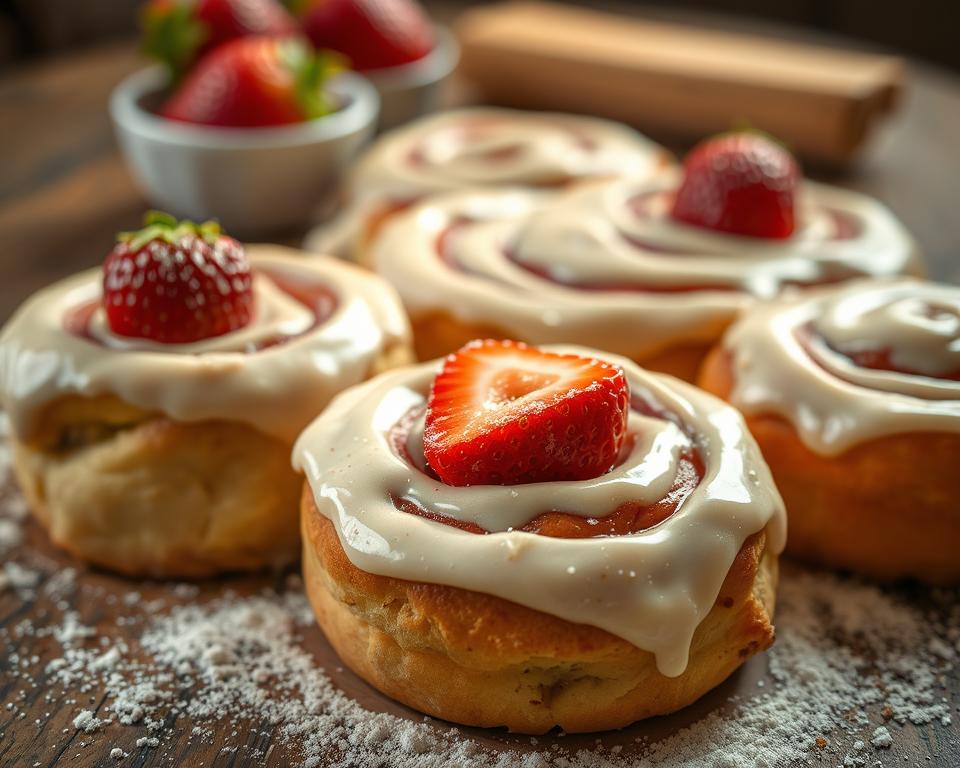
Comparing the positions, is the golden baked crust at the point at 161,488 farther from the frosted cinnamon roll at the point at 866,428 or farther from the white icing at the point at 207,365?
the frosted cinnamon roll at the point at 866,428

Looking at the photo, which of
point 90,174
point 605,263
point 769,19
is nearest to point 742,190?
point 605,263

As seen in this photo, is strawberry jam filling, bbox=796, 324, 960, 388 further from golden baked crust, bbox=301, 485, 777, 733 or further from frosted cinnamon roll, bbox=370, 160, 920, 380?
golden baked crust, bbox=301, 485, 777, 733

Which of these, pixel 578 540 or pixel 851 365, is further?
pixel 851 365

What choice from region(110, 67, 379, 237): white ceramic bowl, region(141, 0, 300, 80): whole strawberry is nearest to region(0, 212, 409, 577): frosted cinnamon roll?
region(110, 67, 379, 237): white ceramic bowl

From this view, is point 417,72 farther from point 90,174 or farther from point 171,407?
point 171,407

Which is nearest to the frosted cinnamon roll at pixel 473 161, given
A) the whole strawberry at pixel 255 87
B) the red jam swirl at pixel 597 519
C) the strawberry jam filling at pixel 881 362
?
the whole strawberry at pixel 255 87

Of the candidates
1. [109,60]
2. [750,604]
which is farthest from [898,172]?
[109,60]

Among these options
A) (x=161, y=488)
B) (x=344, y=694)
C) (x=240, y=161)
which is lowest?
(x=344, y=694)
